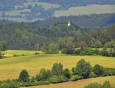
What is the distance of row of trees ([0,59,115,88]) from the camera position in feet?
321

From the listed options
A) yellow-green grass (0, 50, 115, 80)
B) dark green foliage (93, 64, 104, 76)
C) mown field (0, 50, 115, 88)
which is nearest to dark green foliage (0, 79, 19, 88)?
mown field (0, 50, 115, 88)

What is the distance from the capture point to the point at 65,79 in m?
103

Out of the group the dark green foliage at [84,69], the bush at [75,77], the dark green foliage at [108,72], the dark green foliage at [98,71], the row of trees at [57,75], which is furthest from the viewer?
the dark green foliage at [98,71]

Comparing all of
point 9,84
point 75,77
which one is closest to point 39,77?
point 75,77

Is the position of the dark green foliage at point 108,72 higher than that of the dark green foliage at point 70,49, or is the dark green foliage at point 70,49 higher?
the dark green foliage at point 70,49

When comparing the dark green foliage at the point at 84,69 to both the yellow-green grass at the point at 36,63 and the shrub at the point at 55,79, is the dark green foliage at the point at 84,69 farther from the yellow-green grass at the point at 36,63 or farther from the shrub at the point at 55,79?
the yellow-green grass at the point at 36,63

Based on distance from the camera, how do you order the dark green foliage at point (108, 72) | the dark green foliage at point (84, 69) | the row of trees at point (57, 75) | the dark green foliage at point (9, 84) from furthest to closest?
1. the dark green foliage at point (108, 72)
2. the dark green foliage at point (84, 69)
3. the row of trees at point (57, 75)
4. the dark green foliage at point (9, 84)

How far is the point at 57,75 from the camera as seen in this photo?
105 meters

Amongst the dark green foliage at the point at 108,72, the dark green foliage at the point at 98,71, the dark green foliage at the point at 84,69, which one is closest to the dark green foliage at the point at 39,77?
the dark green foliage at the point at 84,69

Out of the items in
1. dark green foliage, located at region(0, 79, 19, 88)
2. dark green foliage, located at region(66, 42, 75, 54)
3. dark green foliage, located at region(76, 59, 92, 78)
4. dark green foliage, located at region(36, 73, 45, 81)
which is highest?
dark green foliage, located at region(66, 42, 75, 54)

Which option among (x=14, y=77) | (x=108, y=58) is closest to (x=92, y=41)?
(x=108, y=58)

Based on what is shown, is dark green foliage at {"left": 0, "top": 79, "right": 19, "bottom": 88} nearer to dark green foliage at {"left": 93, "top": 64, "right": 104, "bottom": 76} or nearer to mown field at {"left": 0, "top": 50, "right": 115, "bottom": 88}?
mown field at {"left": 0, "top": 50, "right": 115, "bottom": 88}

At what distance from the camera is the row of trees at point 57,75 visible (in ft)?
321

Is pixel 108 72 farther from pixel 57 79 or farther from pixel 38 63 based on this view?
pixel 38 63
